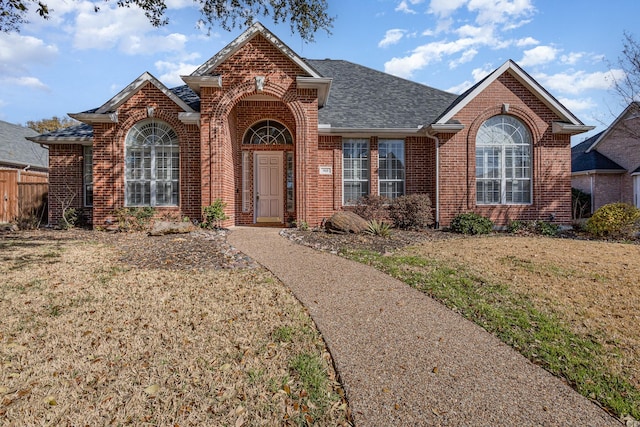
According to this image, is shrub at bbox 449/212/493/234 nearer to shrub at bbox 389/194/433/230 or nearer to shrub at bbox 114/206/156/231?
shrub at bbox 389/194/433/230

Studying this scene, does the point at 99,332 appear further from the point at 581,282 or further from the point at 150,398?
the point at 581,282

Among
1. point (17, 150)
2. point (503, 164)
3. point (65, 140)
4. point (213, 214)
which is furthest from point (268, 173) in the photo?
point (17, 150)

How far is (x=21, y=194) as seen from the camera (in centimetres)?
1428

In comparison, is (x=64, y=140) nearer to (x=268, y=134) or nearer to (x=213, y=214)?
(x=213, y=214)

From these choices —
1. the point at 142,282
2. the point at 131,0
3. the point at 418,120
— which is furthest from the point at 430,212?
the point at 131,0

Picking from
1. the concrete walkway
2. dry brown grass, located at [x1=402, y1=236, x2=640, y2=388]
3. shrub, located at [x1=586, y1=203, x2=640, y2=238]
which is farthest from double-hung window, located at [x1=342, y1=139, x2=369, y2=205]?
the concrete walkway

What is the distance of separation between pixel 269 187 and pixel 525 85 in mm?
9555

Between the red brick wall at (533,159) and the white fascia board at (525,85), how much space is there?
0.55 feet

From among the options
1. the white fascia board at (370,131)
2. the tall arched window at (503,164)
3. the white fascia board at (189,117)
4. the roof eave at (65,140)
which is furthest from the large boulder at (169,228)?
the tall arched window at (503,164)

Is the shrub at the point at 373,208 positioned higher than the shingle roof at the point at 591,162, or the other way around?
the shingle roof at the point at 591,162

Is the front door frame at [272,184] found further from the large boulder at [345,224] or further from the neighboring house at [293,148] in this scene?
the large boulder at [345,224]

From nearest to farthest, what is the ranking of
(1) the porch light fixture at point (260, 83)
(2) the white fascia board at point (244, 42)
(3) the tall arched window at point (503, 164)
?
(2) the white fascia board at point (244, 42)
(1) the porch light fixture at point (260, 83)
(3) the tall arched window at point (503, 164)

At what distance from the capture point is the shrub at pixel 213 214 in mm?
10969

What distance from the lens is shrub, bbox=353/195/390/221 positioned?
1205 cm
